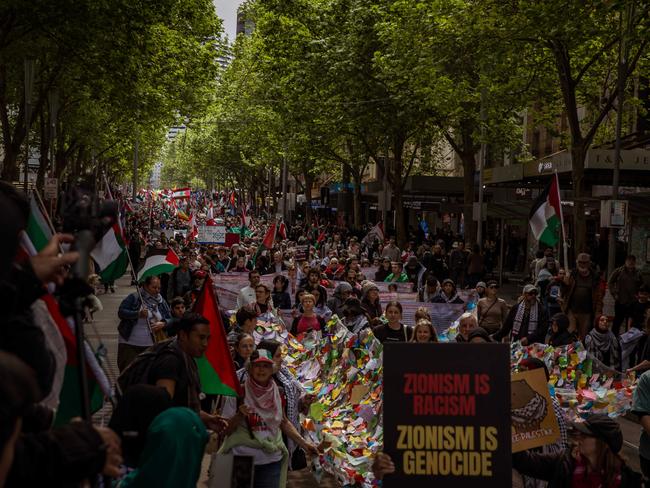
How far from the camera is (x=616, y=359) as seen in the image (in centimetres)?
1370

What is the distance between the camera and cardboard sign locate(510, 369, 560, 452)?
6.50m

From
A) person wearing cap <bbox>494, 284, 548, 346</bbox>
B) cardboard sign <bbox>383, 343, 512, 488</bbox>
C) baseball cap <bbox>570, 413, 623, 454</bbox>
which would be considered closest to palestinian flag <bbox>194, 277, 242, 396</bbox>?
cardboard sign <bbox>383, 343, 512, 488</bbox>

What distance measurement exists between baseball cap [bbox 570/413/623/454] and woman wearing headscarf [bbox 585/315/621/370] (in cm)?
870

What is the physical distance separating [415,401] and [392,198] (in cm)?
3896

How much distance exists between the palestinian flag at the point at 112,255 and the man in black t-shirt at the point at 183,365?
315 centimetres

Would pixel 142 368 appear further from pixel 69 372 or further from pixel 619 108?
Result: pixel 619 108

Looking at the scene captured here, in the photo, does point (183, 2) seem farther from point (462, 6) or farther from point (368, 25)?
point (462, 6)

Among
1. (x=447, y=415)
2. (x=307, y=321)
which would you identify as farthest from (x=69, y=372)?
(x=307, y=321)

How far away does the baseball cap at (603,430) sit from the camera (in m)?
5.11

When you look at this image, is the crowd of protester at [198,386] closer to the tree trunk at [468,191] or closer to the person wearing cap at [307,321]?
the person wearing cap at [307,321]

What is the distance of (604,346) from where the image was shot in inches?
540

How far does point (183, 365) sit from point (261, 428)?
4.41 ft

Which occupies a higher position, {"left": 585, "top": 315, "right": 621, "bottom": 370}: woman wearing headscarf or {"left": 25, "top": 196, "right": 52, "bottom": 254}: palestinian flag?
{"left": 25, "top": 196, "right": 52, "bottom": 254}: palestinian flag

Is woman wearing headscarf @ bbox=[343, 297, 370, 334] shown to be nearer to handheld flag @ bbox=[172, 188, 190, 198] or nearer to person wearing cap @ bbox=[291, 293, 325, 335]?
person wearing cap @ bbox=[291, 293, 325, 335]
